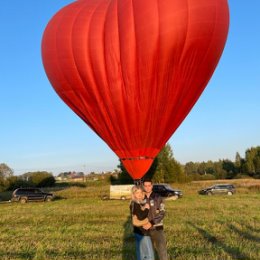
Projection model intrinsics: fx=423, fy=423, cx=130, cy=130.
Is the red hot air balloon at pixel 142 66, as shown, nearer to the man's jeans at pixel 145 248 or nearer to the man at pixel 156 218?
the man at pixel 156 218

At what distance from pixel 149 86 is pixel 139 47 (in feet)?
Result: 4.06

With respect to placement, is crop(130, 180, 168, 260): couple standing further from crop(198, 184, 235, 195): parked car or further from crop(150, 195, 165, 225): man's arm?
crop(198, 184, 235, 195): parked car

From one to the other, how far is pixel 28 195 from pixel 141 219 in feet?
88.2

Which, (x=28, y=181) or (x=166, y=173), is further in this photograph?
(x=28, y=181)

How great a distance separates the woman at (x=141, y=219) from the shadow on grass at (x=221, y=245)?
89.9 inches

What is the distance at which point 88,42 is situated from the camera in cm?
1408

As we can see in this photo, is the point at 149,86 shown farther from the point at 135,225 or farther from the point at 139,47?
the point at 135,225

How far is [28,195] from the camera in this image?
105ft

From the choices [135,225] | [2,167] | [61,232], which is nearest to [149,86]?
[61,232]

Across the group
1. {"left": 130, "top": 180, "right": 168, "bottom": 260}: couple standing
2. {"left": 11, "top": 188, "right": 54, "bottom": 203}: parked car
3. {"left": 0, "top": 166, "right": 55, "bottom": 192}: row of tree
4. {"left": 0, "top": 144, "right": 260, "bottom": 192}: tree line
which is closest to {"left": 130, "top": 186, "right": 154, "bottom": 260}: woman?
{"left": 130, "top": 180, "right": 168, "bottom": 260}: couple standing

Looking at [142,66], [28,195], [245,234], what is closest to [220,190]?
[28,195]

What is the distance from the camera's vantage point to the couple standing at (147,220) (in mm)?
6547

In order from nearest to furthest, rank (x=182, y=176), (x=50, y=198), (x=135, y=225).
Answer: (x=135, y=225)
(x=50, y=198)
(x=182, y=176)

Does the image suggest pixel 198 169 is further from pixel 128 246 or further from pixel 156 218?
pixel 156 218
